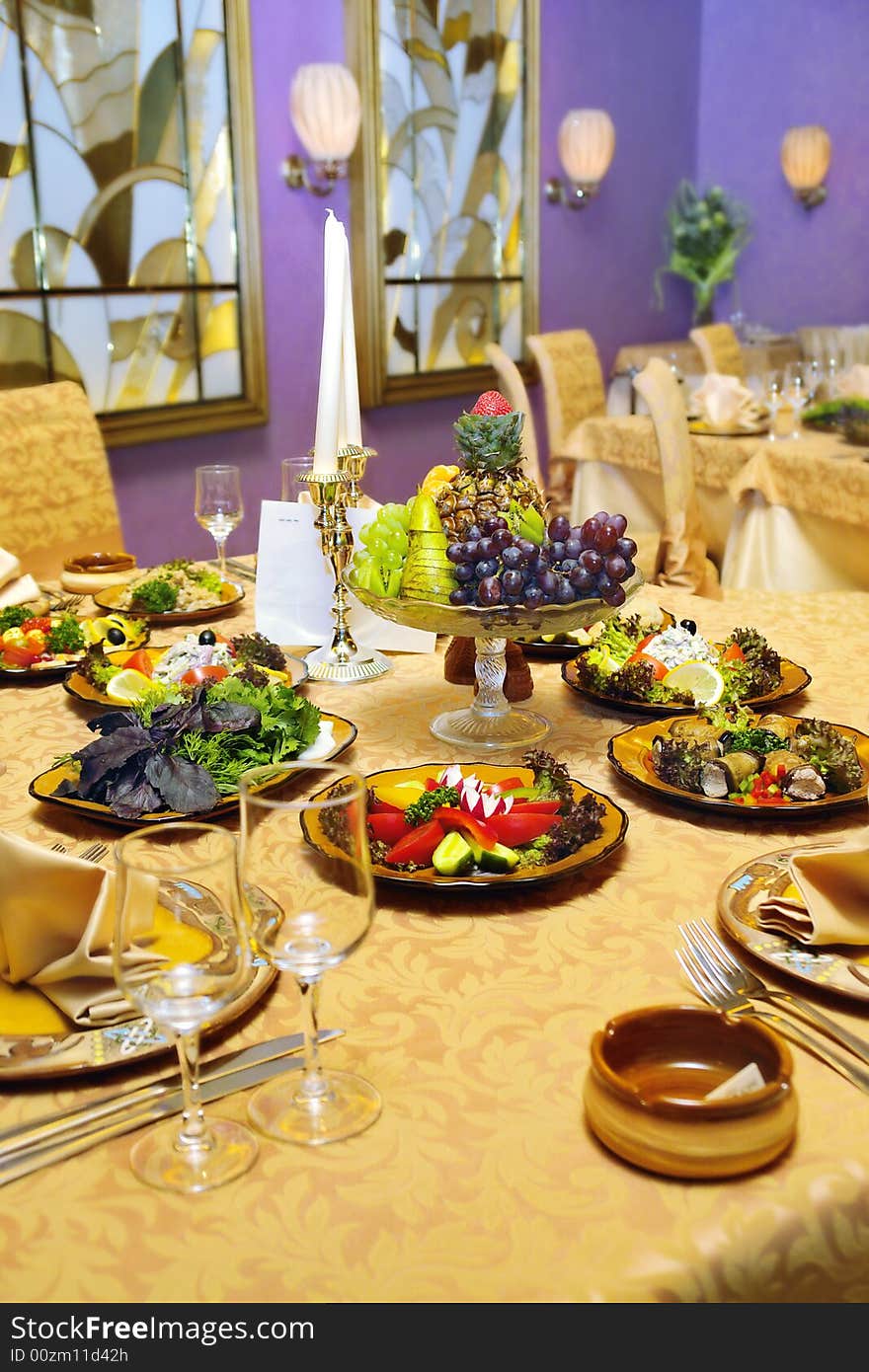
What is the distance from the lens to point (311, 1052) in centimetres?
73

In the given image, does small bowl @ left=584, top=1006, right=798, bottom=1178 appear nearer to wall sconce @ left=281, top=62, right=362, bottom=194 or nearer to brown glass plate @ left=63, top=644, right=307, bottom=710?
brown glass plate @ left=63, top=644, right=307, bottom=710

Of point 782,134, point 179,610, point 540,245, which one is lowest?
point 179,610

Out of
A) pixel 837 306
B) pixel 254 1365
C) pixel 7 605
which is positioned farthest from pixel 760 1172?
pixel 837 306

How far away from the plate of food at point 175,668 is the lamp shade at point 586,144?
459 centimetres

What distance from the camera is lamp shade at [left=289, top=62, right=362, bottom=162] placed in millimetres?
4211

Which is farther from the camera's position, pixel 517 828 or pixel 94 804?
pixel 94 804

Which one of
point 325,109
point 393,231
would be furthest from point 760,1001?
point 393,231

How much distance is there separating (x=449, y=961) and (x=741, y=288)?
247 inches

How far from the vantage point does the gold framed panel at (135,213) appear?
11.9ft

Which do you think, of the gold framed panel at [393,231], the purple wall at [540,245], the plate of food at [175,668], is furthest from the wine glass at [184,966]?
the gold framed panel at [393,231]

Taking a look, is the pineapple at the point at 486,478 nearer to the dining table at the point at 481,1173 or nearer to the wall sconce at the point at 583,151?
the dining table at the point at 481,1173

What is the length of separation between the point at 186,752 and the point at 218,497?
91cm

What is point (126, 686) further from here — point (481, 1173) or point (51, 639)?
point (481, 1173)

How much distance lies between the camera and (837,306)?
6.14 m
